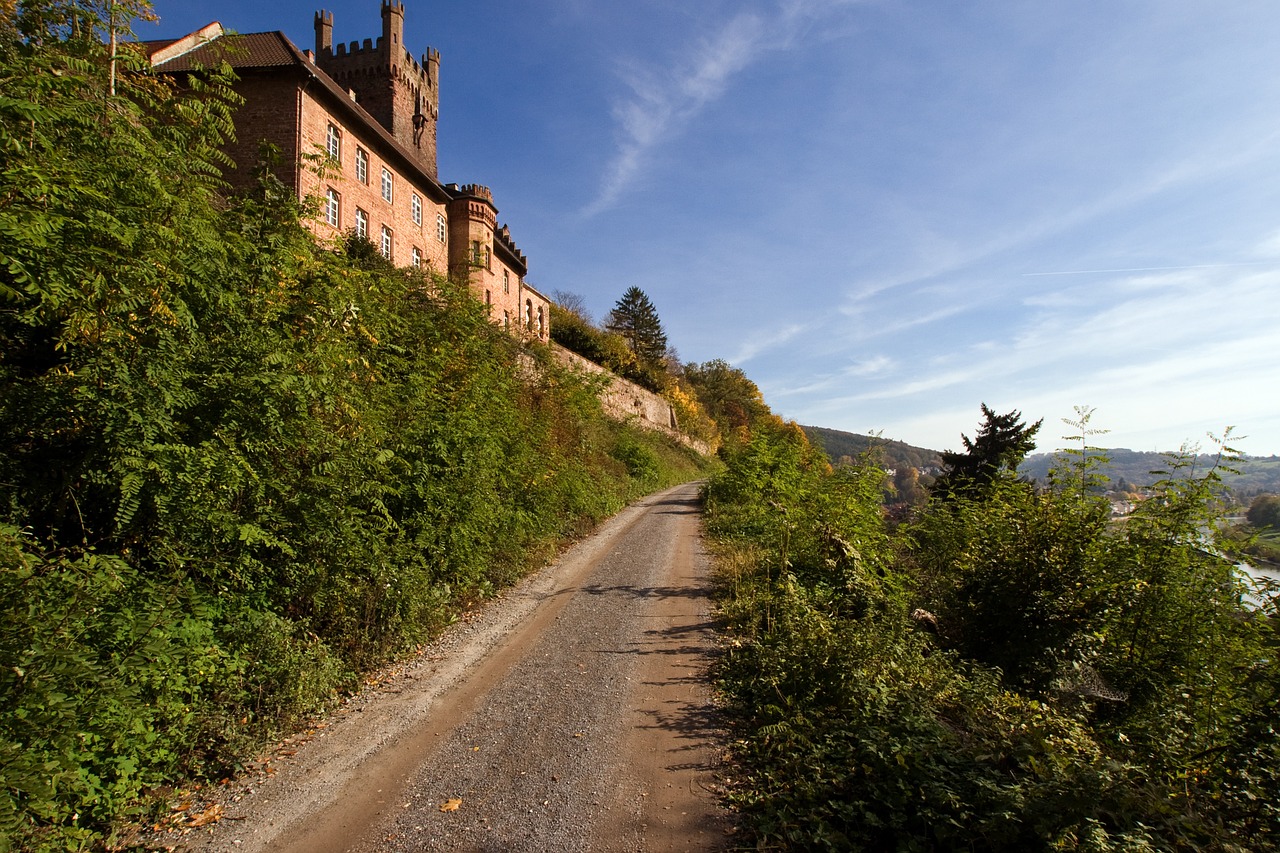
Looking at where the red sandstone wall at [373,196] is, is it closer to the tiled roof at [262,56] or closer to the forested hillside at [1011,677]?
the tiled roof at [262,56]

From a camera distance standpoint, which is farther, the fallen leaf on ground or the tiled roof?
the tiled roof

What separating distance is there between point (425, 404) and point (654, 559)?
6.55 meters

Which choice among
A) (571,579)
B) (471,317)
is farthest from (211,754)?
(471,317)

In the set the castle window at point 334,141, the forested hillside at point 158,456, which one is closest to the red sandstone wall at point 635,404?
the castle window at point 334,141

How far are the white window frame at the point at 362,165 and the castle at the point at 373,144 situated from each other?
0.05 meters

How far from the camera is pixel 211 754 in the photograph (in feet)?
15.6

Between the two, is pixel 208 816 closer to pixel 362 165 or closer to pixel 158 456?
pixel 158 456

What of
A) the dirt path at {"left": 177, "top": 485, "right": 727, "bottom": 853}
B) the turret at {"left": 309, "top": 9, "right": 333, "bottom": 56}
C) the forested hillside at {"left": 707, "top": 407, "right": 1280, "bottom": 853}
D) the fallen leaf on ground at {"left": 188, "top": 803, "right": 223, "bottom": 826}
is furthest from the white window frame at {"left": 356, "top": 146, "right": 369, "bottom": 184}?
the fallen leaf on ground at {"left": 188, "top": 803, "right": 223, "bottom": 826}

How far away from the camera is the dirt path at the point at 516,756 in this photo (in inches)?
166

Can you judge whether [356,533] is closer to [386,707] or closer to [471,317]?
[386,707]

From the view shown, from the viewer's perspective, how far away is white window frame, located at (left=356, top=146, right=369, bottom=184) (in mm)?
24156

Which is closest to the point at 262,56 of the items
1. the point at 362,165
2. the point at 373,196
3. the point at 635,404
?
the point at 362,165

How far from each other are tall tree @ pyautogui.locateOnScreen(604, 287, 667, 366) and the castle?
57.8ft

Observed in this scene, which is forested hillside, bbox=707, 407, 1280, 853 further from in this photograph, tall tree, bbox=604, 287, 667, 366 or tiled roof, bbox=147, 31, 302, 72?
tall tree, bbox=604, 287, 667, 366
